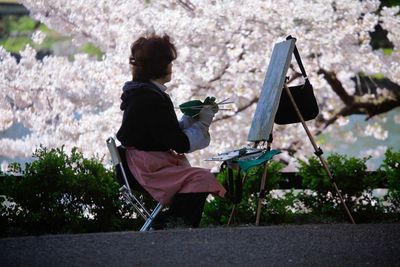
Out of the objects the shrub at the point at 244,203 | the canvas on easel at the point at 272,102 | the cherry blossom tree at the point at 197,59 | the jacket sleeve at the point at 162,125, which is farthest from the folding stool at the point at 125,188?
the cherry blossom tree at the point at 197,59

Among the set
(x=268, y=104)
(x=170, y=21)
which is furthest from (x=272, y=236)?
(x=170, y=21)

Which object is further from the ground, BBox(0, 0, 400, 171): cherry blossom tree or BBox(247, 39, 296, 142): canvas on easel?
BBox(0, 0, 400, 171): cherry blossom tree

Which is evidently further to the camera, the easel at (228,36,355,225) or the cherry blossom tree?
the cherry blossom tree

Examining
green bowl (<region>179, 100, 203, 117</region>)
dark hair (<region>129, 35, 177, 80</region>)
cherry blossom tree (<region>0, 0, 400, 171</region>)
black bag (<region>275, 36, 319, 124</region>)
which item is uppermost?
cherry blossom tree (<region>0, 0, 400, 171</region>)

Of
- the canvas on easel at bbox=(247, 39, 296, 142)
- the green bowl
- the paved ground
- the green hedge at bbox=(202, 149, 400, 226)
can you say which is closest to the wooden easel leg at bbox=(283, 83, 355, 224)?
the canvas on easel at bbox=(247, 39, 296, 142)

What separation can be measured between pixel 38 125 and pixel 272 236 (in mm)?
6511

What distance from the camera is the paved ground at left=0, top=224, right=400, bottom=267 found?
13.3 feet

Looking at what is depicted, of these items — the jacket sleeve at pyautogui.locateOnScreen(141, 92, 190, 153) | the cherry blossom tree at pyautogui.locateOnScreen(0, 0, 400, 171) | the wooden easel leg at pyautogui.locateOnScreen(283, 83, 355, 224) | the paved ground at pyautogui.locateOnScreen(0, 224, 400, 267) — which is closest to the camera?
the paved ground at pyautogui.locateOnScreen(0, 224, 400, 267)

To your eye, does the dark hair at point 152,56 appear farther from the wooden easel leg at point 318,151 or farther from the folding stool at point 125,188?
the wooden easel leg at point 318,151

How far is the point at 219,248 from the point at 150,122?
3.77 feet

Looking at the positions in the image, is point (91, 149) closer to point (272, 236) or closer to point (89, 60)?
point (89, 60)

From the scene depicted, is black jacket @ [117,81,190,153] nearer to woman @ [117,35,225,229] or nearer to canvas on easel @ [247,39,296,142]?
woman @ [117,35,225,229]

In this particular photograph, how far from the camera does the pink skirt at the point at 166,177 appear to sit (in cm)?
514

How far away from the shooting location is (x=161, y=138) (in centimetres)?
511
